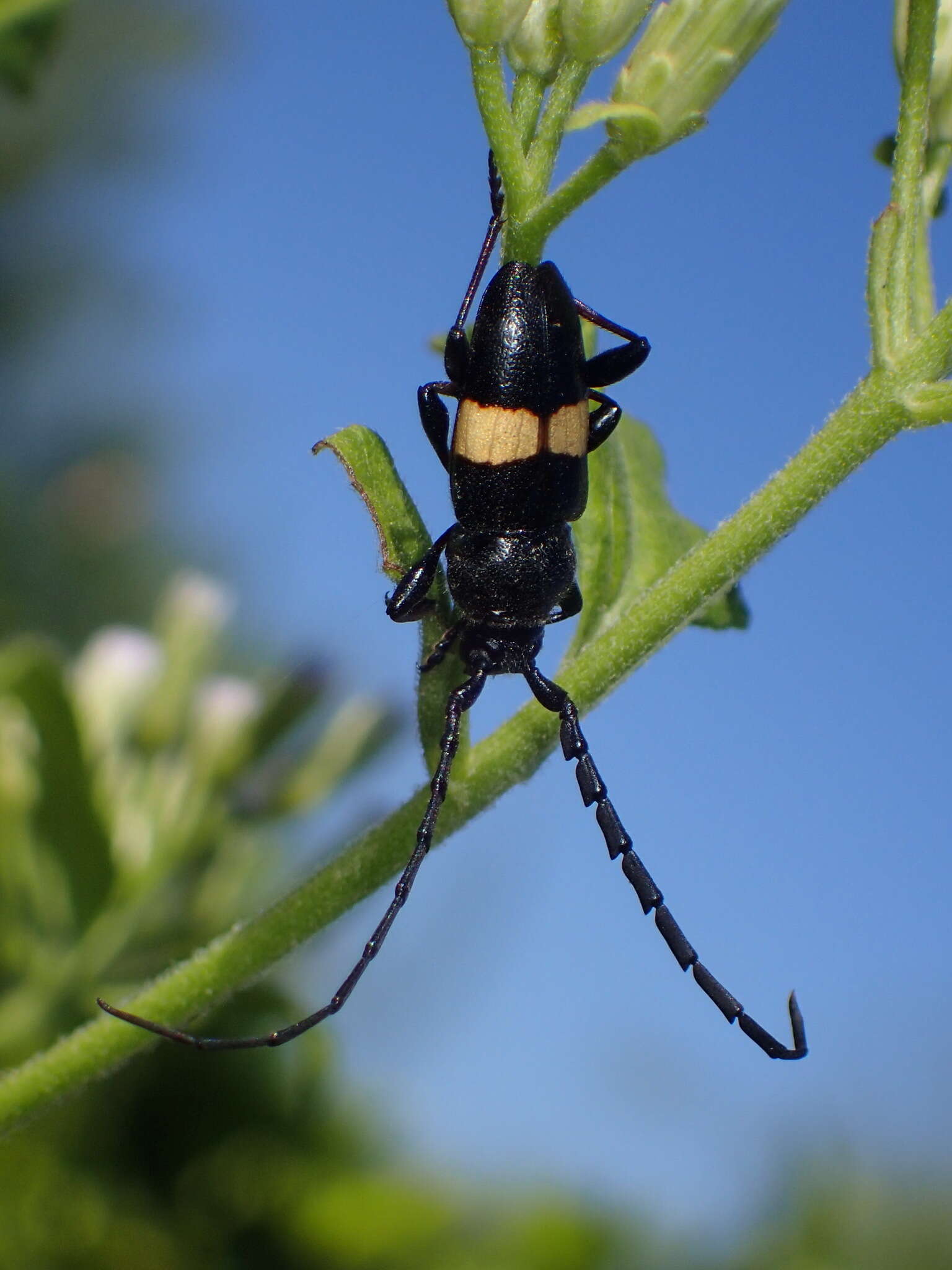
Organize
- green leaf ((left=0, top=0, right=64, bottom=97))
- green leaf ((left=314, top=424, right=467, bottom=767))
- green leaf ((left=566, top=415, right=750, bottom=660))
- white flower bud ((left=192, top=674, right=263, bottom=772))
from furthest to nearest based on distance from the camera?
white flower bud ((left=192, top=674, right=263, bottom=772))
green leaf ((left=0, top=0, right=64, bottom=97))
green leaf ((left=566, top=415, right=750, bottom=660))
green leaf ((left=314, top=424, right=467, bottom=767))

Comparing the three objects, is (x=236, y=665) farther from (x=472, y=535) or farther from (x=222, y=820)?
(x=472, y=535)

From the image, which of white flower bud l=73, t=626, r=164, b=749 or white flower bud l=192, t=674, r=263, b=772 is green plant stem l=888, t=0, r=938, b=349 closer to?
white flower bud l=192, t=674, r=263, b=772

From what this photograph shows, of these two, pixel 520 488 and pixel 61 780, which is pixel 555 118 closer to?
pixel 520 488

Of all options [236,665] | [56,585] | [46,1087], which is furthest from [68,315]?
[46,1087]

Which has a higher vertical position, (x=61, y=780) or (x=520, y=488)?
(x=520, y=488)

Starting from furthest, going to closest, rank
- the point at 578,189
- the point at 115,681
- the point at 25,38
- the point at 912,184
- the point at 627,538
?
the point at 115,681, the point at 25,38, the point at 627,538, the point at 912,184, the point at 578,189

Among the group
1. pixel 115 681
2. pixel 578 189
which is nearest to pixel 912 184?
pixel 578 189

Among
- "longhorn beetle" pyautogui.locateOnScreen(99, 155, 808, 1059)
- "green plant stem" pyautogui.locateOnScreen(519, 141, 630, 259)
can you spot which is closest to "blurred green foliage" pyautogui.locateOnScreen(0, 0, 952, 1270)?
"longhorn beetle" pyautogui.locateOnScreen(99, 155, 808, 1059)

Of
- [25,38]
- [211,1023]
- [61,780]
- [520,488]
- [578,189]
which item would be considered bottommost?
[211,1023]

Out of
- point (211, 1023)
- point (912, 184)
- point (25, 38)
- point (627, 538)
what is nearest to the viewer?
point (912, 184)
